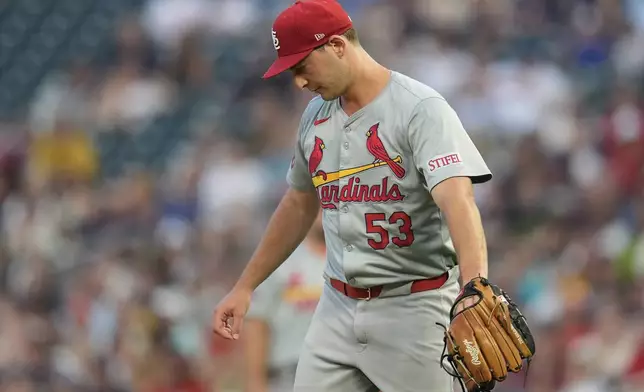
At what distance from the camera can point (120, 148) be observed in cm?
1172

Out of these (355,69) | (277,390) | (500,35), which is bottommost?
(277,390)

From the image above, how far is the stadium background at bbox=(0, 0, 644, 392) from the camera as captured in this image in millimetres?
8016

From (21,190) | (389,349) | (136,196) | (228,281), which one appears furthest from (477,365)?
(21,190)

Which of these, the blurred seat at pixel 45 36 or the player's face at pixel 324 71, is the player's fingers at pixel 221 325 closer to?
the player's face at pixel 324 71

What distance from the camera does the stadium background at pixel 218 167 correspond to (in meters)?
8.02

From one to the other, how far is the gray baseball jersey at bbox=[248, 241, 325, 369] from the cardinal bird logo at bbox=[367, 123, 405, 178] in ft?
6.48

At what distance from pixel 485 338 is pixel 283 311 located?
8.42 ft

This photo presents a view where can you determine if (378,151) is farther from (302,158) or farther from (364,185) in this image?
(302,158)

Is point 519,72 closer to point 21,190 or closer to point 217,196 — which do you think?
point 217,196

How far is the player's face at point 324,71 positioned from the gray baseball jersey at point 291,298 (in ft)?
6.66

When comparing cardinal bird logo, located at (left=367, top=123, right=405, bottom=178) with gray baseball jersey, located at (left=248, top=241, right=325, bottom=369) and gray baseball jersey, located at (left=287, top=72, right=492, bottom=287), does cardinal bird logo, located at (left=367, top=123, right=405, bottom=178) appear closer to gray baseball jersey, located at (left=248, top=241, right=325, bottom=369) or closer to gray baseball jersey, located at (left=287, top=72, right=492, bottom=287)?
gray baseball jersey, located at (left=287, top=72, right=492, bottom=287)

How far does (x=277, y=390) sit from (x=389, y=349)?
8.05 ft

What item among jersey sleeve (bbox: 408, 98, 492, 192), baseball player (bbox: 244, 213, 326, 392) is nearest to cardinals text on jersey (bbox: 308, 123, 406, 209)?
jersey sleeve (bbox: 408, 98, 492, 192)

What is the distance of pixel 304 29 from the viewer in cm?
414
